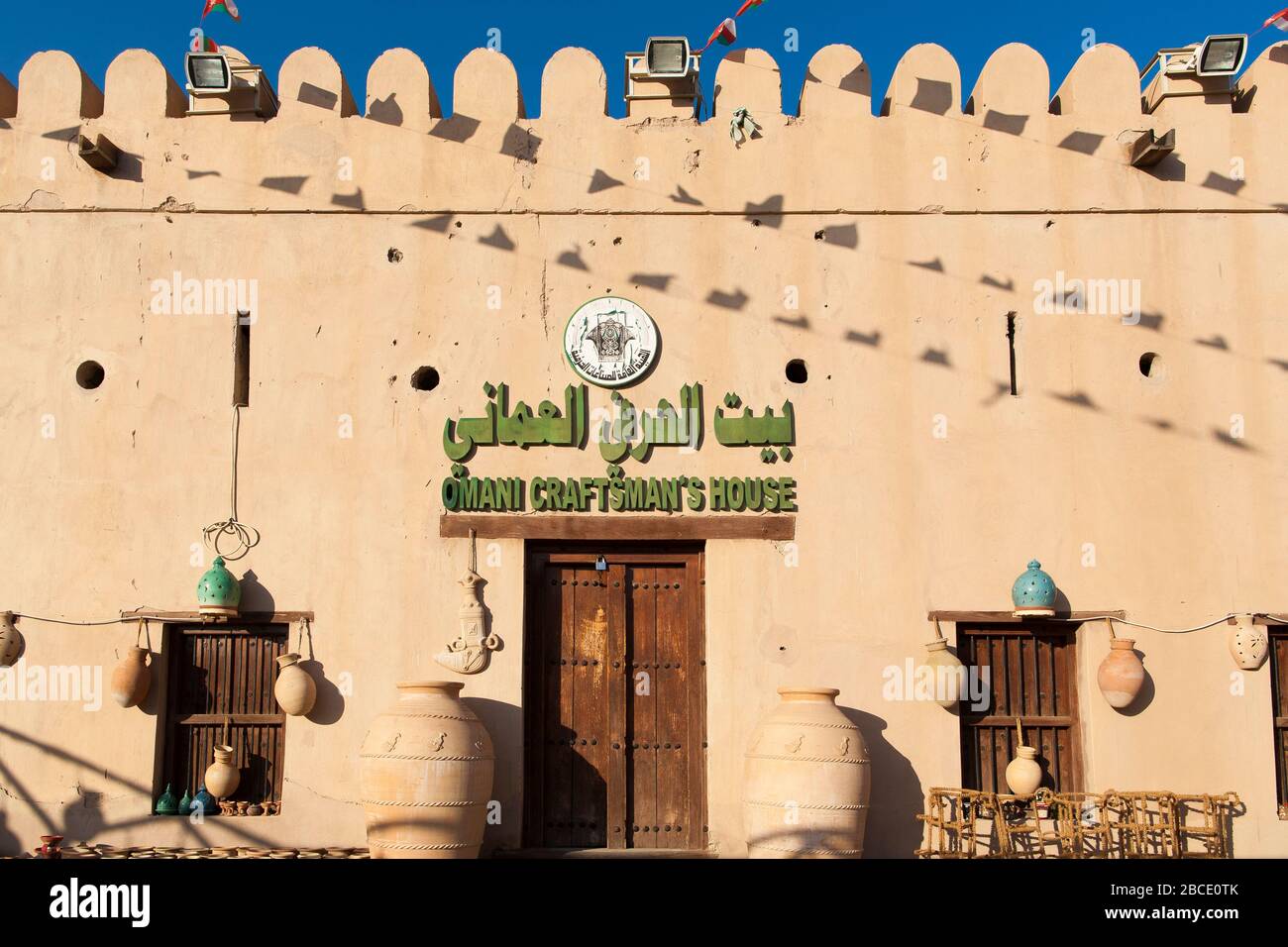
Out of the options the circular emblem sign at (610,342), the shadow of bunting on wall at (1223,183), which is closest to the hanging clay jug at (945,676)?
the circular emblem sign at (610,342)

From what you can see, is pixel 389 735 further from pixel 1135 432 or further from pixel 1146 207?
pixel 1146 207

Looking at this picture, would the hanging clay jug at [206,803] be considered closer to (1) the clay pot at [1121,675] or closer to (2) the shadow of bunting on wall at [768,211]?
(2) the shadow of bunting on wall at [768,211]

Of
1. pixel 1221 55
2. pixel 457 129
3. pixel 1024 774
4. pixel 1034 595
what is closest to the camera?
pixel 1024 774

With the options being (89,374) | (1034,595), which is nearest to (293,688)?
(89,374)

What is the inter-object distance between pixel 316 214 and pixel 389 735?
3.88 m

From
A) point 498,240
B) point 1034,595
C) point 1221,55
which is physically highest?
point 1221,55

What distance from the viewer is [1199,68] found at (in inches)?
367

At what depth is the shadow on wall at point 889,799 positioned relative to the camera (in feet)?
28.3

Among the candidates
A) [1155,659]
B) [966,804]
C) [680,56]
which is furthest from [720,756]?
[680,56]

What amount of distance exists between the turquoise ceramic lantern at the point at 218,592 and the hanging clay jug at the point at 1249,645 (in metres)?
6.93

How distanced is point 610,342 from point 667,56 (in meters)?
2.14

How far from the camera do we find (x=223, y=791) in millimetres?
8641

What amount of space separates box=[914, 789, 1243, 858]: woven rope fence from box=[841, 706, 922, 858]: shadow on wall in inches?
4.0

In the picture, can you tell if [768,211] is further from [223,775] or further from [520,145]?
[223,775]
